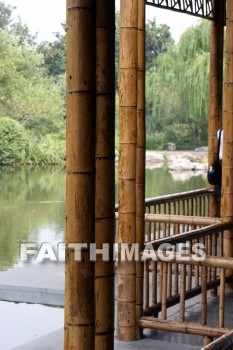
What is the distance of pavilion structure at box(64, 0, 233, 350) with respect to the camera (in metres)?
2.15

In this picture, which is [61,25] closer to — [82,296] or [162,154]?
[162,154]

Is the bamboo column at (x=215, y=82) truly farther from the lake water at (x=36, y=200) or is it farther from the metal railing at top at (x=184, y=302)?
the lake water at (x=36, y=200)

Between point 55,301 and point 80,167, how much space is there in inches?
129

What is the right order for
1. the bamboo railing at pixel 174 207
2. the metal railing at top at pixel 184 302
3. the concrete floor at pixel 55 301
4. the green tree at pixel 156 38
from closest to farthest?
the metal railing at top at pixel 184 302, the concrete floor at pixel 55 301, the bamboo railing at pixel 174 207, the green tree at pixel 156 38

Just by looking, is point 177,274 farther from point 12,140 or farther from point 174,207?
point 12,140

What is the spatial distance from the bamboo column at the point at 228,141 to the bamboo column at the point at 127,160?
0.85 m

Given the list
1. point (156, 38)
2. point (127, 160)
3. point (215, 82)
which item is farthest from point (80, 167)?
point (156, 38)

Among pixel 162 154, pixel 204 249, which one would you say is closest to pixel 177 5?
pixel 204 249

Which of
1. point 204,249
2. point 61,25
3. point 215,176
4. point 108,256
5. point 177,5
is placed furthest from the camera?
point 61,25

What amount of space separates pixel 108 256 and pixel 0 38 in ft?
61.4

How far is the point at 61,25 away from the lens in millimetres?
22594

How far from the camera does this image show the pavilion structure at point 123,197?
2.15 metres

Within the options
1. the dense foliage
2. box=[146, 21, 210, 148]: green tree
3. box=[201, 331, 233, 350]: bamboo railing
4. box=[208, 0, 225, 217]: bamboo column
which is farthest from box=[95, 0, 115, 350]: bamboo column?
the dense foliage

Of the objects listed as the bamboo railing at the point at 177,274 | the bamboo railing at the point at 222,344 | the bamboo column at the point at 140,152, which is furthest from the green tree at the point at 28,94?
the bamboo railing at the point at 222,344
